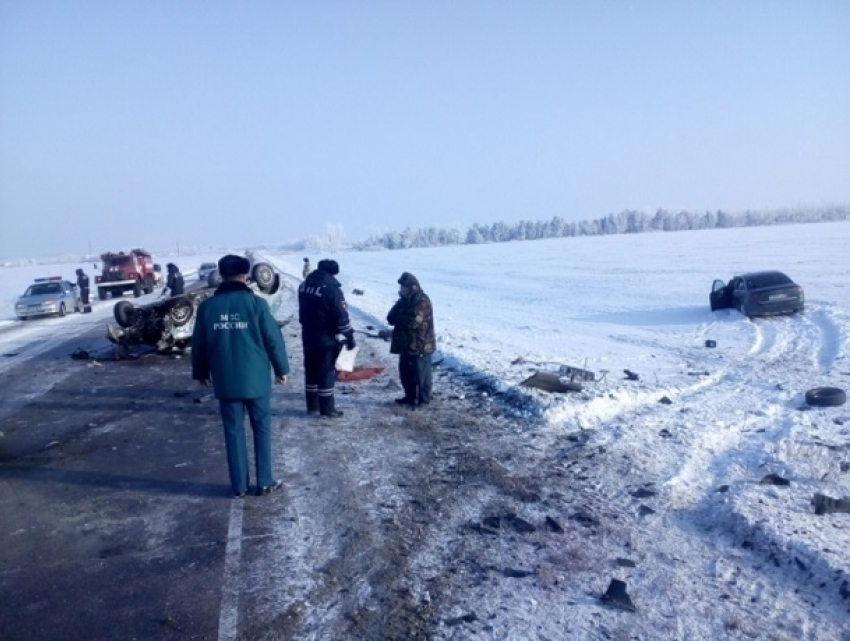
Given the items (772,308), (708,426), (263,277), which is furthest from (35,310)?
(772,308)

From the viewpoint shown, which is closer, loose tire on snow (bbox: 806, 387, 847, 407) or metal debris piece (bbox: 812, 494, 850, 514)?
metal debris piece (bbox: 812, 494, 850, 514)

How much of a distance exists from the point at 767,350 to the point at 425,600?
39.0ft

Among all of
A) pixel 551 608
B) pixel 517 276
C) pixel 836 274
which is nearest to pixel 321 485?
pixel 551 608

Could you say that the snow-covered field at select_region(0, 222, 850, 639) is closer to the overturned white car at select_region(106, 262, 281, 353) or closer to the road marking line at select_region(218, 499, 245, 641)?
the road marking line at select_region(218, 499, 245, 641)

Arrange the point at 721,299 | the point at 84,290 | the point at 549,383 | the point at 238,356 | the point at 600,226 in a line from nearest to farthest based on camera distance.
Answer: the point at 238,356
the point at 549,383
the point at 721,299
the point at 84,290
the point at 600,226

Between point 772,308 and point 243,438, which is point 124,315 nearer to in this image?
point 243,438

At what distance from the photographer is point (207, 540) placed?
493cm

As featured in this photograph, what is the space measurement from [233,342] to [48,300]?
24.5 meters

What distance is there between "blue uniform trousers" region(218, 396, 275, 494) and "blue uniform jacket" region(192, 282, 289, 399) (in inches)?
4.8

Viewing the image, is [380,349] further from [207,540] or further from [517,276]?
[517,276]

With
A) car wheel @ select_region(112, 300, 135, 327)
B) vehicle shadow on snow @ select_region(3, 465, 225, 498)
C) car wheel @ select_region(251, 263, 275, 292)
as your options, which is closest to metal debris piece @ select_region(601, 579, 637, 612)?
vehicle shadow on snow @ select_region(3, 465, 225, 498)

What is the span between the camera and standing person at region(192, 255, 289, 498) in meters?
5.55

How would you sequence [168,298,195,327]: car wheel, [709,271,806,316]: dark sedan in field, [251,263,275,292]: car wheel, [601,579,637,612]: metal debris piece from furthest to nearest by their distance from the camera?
1. [709,271,806,316]: dark sedan in field
2. [251,263,275,292]: car wheel
3. [168,298,195,327]: car wheel
4. [601,579,637,612]: metal debris piece

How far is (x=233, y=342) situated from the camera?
18.2 feet
